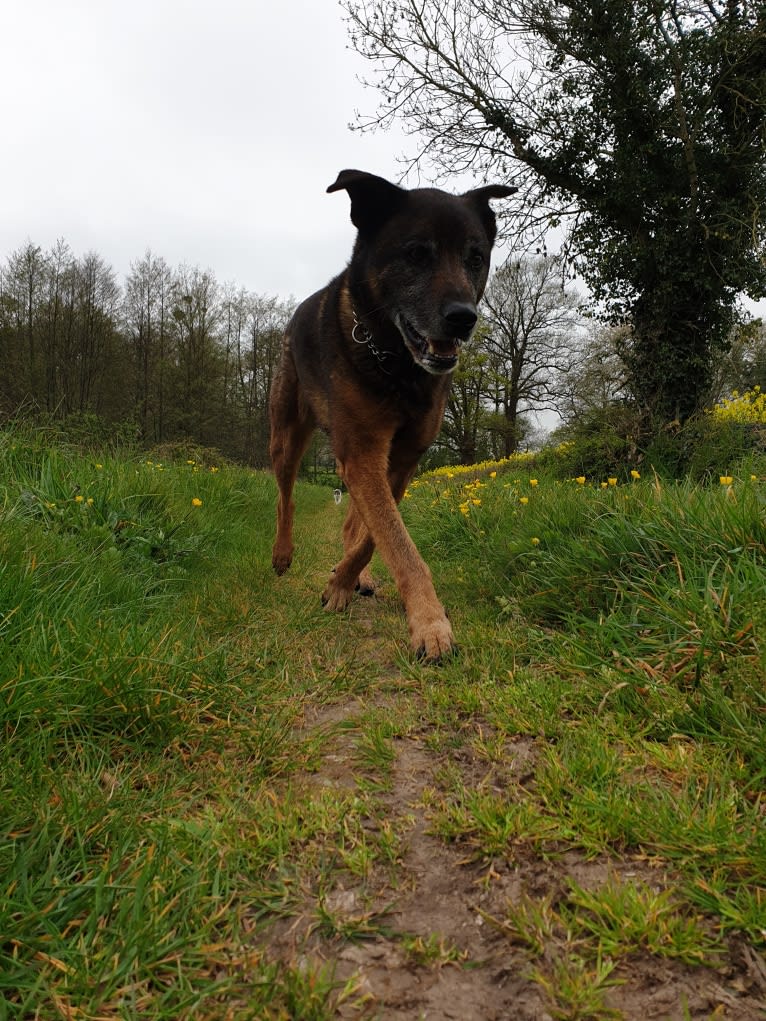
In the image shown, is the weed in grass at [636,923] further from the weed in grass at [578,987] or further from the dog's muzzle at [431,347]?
the dog's muzzle at [431,347]

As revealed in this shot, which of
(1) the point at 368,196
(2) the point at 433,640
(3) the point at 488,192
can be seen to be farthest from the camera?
(3) the point at 488,192

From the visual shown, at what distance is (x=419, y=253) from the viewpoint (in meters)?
3.20

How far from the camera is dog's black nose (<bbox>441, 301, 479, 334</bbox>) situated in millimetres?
2922

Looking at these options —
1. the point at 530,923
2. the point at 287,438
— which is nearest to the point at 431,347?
the point at 287,438

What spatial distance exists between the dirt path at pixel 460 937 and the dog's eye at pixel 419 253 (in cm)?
Answer: 258

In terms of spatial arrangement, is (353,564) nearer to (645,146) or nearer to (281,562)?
(281,562)

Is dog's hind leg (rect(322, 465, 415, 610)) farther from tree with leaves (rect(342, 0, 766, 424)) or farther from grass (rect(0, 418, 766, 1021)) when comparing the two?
tree with leaves (rect(342, 0, 766, 424))

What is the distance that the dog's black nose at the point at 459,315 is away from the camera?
292cm

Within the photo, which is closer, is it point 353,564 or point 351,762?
point 351,762

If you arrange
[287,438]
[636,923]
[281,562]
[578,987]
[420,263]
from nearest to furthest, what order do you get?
1. [578,987]
2. [636,923]
3. [420,263]
4. [281,562]
5. [287,438]

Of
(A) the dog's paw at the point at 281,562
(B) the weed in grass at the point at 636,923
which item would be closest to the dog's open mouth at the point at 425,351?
(A) the dog's paw at the point at 281,562

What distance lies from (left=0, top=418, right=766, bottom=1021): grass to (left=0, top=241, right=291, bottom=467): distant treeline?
83.6ft

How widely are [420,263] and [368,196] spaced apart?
57cm

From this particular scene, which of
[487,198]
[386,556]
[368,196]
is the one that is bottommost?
[386,556]
